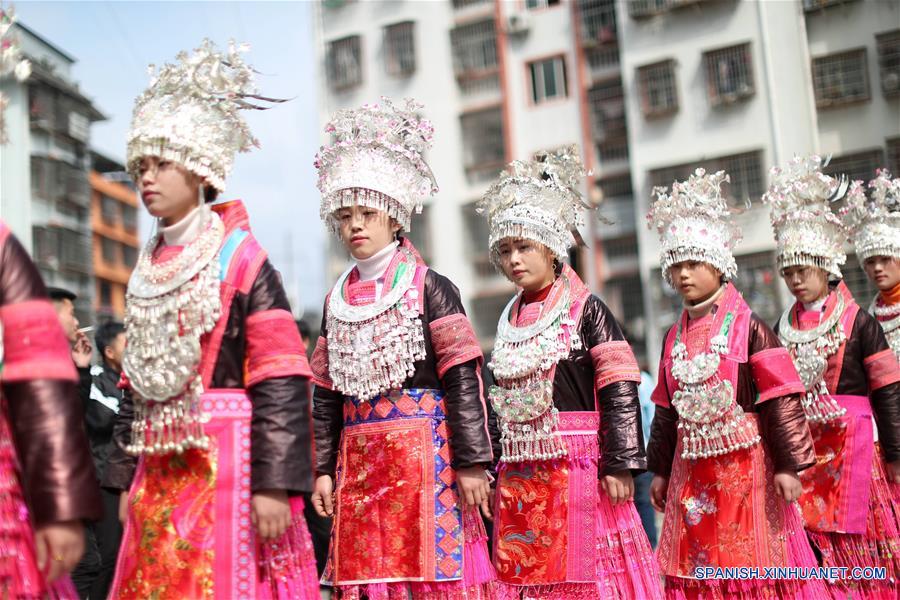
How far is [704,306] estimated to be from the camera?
5.54m

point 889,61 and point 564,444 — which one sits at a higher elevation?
point 889,61

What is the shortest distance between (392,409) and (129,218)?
4661cm

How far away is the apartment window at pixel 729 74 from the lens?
23.7 metres

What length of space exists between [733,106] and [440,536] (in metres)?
21.6

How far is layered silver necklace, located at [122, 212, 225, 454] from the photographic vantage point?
339 cm

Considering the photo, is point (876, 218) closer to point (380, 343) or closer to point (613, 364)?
point (613, 364)

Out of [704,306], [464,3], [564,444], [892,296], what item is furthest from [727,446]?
[464,3]

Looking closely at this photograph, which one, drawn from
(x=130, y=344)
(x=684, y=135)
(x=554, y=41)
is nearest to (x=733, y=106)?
(x=684, y=135)

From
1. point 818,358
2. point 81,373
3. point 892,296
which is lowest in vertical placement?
point 818,358

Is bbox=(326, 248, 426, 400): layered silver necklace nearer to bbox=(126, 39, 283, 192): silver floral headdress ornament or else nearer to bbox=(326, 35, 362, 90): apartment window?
bbox=(126, 39, 283, 192): silver floral headdress ornament

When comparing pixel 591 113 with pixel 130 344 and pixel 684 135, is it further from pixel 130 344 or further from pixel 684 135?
pixel 130 344

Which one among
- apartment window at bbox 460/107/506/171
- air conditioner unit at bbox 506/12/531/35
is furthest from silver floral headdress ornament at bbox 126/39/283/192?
air conditioner unit at bbox 506/12/531/35

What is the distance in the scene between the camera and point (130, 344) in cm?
357

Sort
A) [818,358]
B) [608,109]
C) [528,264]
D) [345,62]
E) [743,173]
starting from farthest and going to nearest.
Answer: [345,62] → [608,109] → [743,173] → [818,358] → [528,264]
